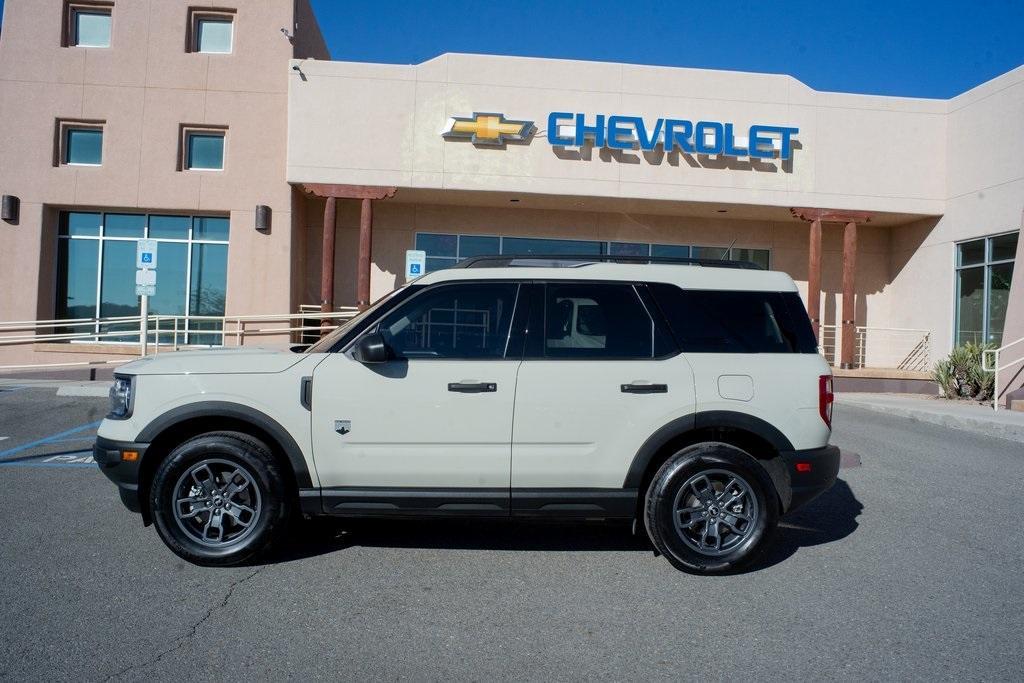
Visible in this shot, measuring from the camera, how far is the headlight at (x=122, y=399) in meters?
4.68

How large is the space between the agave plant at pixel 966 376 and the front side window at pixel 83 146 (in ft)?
63.6

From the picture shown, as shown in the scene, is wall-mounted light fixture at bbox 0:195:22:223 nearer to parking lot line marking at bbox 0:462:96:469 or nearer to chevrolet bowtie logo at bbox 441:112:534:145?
chevrolet bowtie logo at bbox 441:112:534:145

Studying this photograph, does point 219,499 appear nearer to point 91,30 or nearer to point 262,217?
point 262,217

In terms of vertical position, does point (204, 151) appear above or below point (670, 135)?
below

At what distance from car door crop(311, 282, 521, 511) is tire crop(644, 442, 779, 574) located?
3.25ft

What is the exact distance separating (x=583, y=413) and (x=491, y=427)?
57 centimetres

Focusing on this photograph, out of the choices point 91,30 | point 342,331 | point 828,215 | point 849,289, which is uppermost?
point 91,30

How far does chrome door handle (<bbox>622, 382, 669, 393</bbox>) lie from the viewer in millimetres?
4656

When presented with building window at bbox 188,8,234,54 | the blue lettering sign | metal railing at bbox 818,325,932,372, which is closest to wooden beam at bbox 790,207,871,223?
the blue lettering sign

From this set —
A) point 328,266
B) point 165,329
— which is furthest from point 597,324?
point 165,329

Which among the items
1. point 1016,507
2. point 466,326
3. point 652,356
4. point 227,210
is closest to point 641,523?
point 652,356

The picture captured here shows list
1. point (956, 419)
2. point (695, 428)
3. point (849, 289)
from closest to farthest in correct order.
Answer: point (695, 428) → point (956, 419) → point (849, 289)

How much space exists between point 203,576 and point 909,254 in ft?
64.8

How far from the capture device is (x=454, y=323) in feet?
15.8
